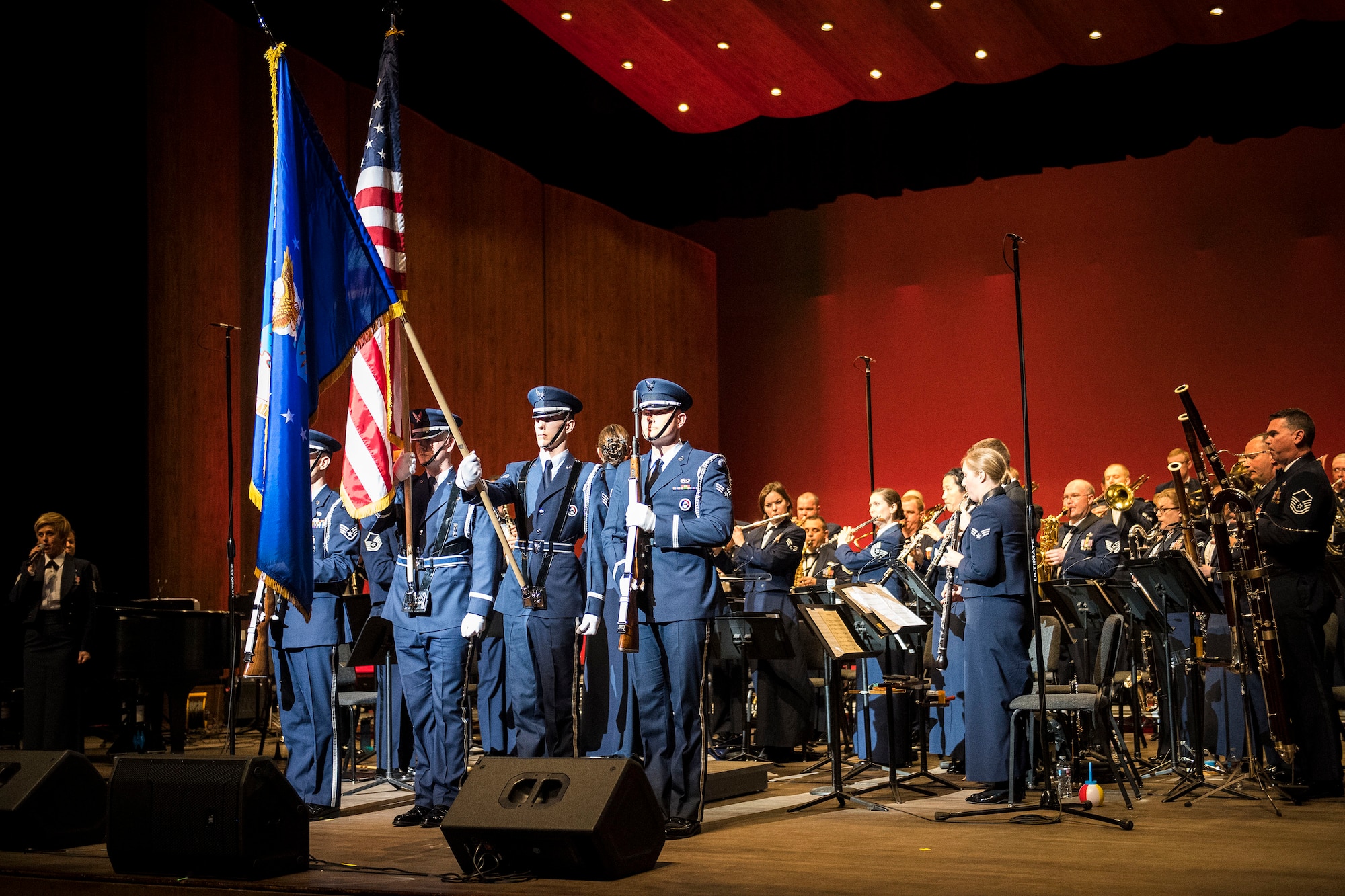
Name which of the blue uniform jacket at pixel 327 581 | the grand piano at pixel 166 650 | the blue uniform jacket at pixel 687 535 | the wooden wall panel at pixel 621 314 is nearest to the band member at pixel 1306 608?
the blue uniform jacket at pixel 687 535

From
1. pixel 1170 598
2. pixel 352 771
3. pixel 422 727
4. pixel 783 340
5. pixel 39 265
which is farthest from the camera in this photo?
pixel 783 340

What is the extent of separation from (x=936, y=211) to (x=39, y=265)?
10.0 metres

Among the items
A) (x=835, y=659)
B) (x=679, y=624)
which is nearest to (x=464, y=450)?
(x=679, y=624)

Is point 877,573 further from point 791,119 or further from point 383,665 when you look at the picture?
point 791,119

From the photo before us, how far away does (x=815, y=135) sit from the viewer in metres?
14.8

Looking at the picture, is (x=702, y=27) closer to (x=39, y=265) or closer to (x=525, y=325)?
(x=525, y=325)

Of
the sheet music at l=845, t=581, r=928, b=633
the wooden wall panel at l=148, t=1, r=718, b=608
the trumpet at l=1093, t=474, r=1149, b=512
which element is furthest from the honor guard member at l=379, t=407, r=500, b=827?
the trumpet at l=1093, t=474, r=1149, b=512

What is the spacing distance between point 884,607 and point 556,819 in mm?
2632

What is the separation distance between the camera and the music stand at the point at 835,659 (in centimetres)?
639

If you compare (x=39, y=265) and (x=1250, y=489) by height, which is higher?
(x=39, y=265)

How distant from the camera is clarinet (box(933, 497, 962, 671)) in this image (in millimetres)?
6973

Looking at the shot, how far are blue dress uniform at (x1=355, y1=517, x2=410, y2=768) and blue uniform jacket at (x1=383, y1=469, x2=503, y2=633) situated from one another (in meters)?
0.84

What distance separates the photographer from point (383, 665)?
297 inches

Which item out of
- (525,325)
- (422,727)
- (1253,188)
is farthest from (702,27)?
(422,727)
